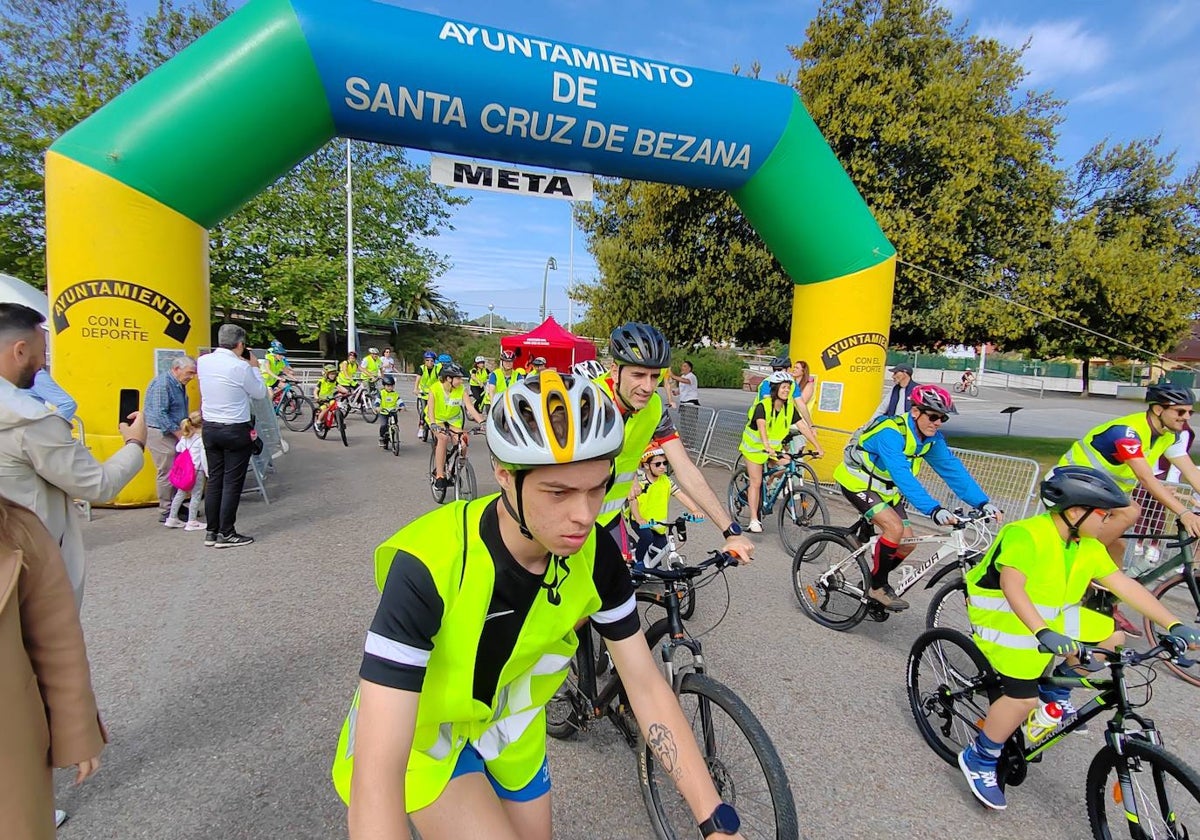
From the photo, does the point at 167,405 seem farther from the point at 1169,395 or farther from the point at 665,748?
the point at 1169,395

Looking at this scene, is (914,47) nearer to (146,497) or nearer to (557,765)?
(557,765)

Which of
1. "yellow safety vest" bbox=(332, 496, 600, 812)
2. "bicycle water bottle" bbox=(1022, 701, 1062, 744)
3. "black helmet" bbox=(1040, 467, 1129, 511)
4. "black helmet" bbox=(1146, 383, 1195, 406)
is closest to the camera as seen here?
"yellow safety vest" bbox=(332, 496, 600, 812)

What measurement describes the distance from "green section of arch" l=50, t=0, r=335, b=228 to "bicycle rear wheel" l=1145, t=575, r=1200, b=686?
29.9 ft

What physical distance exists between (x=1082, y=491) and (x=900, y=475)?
5.14 ft

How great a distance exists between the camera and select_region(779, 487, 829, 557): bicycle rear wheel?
6.68m

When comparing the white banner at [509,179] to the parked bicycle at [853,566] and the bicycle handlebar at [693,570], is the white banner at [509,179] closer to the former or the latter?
the parked bicycle at [853,566]

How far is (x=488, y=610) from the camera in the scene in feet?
4.84

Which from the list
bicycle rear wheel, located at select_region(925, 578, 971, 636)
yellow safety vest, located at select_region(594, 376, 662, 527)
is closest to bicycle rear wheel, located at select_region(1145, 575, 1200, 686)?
bicycle rear wheel, located at select_region(925, 578, 971, 636)

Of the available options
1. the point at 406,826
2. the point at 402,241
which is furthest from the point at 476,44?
the point at 402,241

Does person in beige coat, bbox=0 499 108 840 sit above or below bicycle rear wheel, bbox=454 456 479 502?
above

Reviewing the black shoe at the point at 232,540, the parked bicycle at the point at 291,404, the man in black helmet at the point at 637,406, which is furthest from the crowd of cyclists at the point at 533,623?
the parked bicycle at the point at 291,404

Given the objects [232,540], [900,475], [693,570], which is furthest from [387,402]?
[693,570]

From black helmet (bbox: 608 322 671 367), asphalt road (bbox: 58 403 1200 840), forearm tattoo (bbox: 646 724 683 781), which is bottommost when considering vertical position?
asphalt road (bbox: 58 403 1200 840)

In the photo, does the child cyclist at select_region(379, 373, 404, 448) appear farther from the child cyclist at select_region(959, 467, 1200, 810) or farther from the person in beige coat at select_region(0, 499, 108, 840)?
the child cyclist at select_region(959, 467, 1200, 810)
